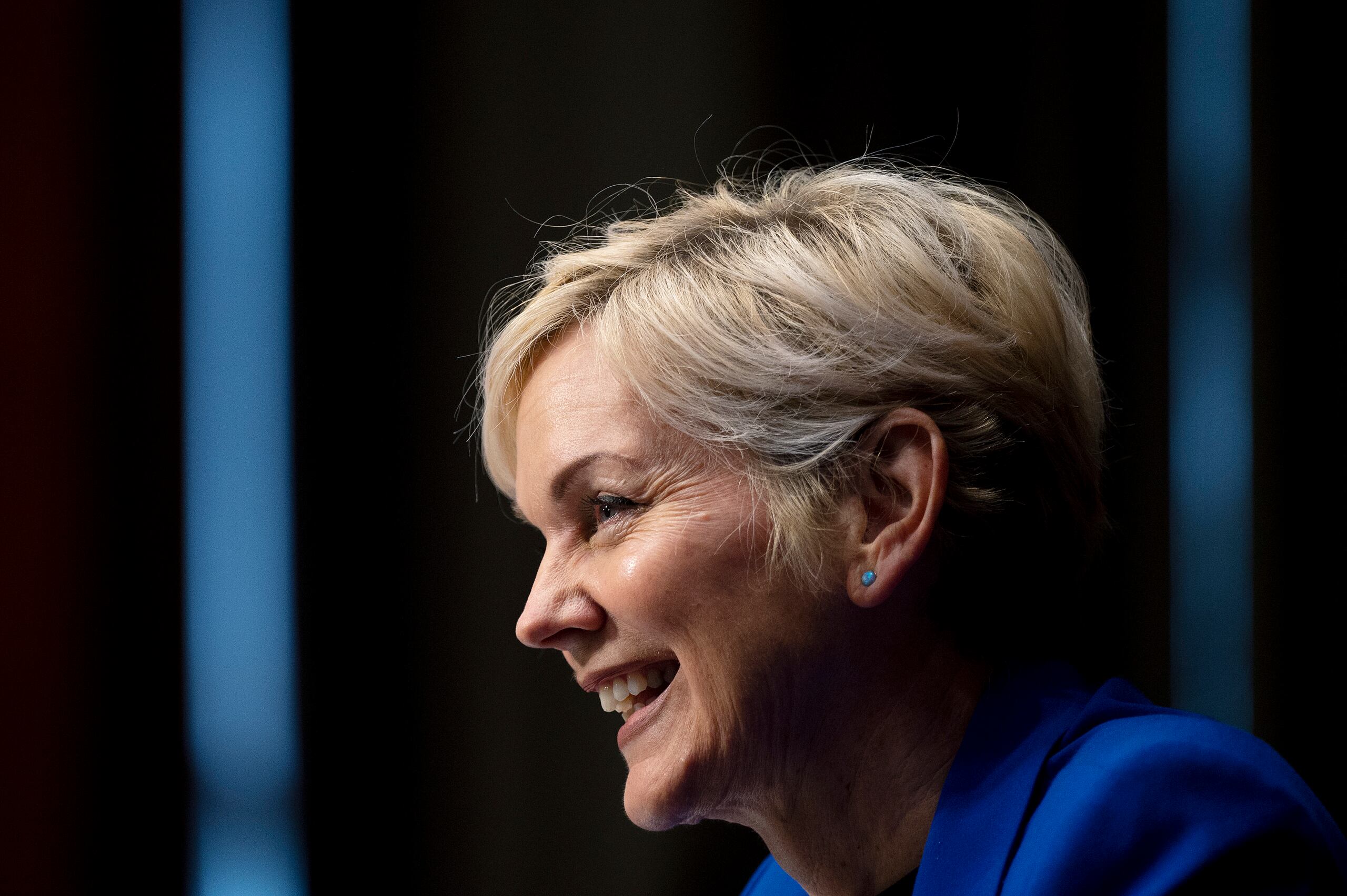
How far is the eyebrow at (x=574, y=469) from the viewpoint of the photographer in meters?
1.06

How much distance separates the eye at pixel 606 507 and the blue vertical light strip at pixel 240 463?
83 centimetres

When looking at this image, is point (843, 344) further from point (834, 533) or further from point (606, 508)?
point (606, 508)

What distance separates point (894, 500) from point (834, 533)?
7 cm

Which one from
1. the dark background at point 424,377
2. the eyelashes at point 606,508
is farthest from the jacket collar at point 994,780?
the dark background at point 424,377

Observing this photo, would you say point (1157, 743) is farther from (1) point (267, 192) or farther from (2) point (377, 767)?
(1) point (267, 192)

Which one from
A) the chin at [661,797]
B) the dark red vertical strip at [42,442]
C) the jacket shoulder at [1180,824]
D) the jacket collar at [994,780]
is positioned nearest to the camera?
the jacket shoulder at [1180,824]

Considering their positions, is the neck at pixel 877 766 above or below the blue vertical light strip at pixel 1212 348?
below

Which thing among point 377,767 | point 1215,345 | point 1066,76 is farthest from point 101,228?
point 1215,345

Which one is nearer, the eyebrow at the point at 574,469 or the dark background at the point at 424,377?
the eyebrow at the point at 574,469

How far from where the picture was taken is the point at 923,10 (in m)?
1.73

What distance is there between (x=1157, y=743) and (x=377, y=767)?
1270 millimetres

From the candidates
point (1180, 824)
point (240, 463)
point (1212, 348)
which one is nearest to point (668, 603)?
point (1180, 824)

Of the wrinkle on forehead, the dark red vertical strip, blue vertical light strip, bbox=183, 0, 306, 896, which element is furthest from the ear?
the dark red vertical strip

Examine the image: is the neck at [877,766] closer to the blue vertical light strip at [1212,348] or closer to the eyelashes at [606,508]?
the eyelashes at [606,508]
